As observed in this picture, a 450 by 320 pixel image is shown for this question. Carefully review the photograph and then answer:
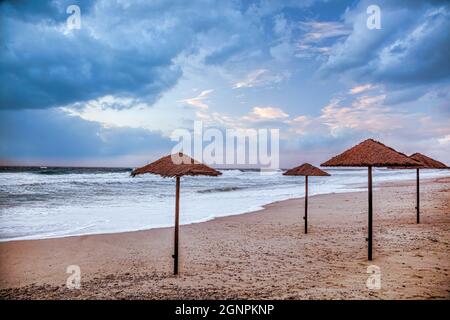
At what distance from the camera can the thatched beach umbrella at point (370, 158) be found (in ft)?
22.0

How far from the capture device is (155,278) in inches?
242

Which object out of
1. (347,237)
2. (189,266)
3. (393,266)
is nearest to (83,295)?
(189,266)

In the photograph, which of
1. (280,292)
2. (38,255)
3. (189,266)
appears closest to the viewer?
(280,292)

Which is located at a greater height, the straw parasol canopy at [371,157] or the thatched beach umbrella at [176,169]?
the straw parasol canopy at [371,157]

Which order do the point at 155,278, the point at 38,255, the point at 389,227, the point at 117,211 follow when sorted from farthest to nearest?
the point at 117,211
the point at 389,227
the point at 38,255
the point at 155,278

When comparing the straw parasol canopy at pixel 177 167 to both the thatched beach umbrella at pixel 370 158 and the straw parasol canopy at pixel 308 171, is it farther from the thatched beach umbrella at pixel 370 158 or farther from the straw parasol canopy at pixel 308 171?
the straw parasol canopy at pixel 308 171

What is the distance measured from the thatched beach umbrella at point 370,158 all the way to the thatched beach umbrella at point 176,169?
295 centimetres

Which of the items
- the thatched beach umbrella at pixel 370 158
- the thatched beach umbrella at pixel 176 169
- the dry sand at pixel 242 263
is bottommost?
the dry sand at pixel 242 263

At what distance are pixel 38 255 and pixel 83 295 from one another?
3.45m

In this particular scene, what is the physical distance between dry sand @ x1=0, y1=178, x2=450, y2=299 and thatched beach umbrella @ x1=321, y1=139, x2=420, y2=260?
4.29ft

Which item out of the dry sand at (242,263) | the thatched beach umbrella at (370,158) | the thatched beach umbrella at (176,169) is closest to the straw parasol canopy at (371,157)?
the thatched beach umbrella at (370,158)

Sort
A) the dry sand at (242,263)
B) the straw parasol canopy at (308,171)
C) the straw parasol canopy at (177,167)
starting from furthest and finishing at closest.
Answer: the straw parasol canopy at (308,171)
the straw parasol canopy at (177,167)
the dry sand at (242,263)

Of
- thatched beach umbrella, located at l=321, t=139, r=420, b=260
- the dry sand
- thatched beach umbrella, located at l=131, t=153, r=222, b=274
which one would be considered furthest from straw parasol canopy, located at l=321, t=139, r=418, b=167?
thatched beach umbrella, located at l=131, t=153, r=222, b=274
